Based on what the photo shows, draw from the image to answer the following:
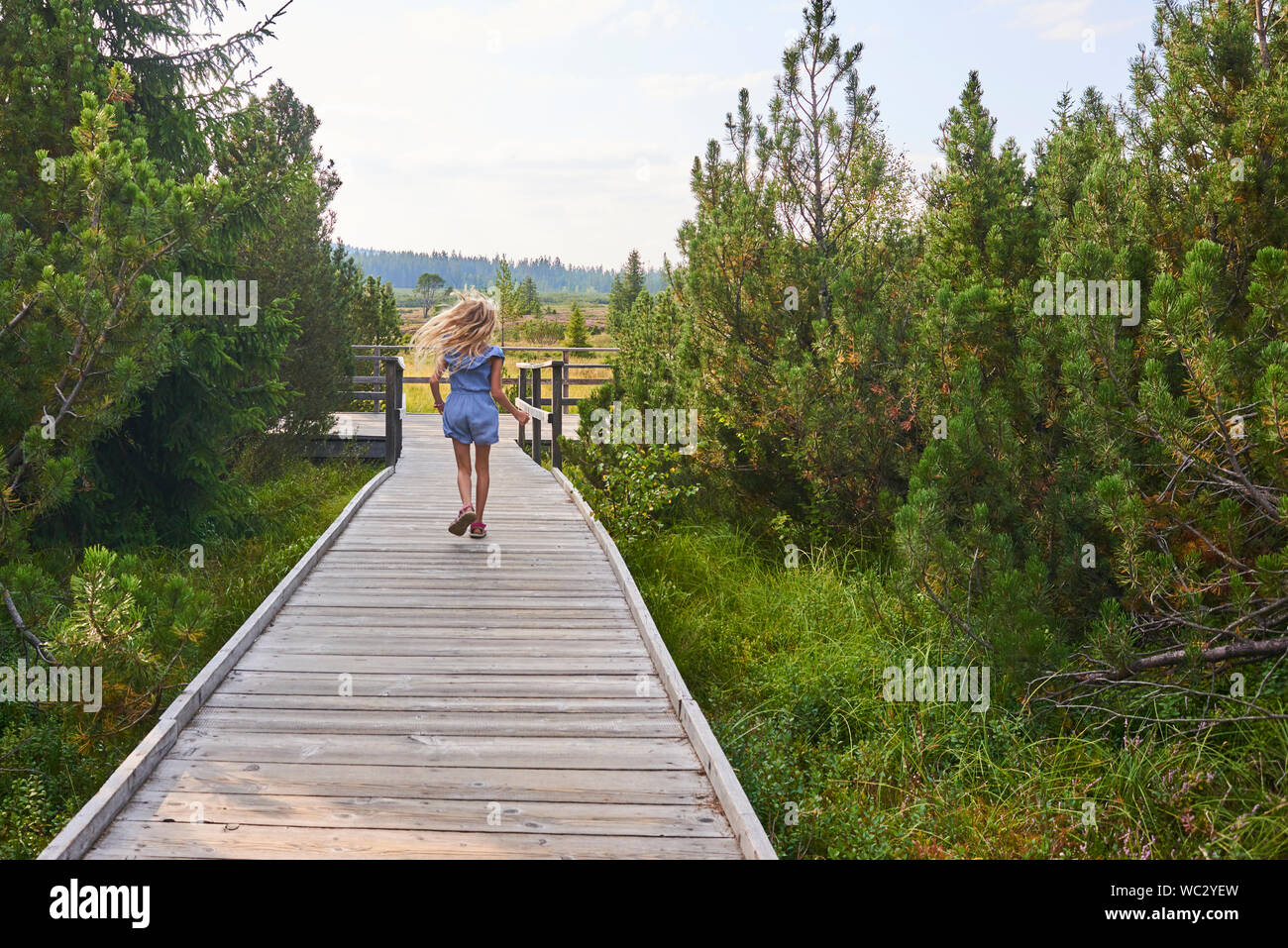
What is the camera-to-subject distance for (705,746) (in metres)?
3.89

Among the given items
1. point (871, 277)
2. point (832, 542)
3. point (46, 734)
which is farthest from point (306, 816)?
point (871, 277)

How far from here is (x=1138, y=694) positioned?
4.40 meters

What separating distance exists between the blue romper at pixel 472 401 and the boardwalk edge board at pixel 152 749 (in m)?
1.84

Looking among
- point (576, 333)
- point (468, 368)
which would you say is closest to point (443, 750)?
point (468, 368)

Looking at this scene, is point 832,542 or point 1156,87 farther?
point 832,542

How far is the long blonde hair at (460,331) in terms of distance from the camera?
7.43 meters

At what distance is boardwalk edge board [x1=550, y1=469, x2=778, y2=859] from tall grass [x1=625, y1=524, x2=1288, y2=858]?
0.43 m

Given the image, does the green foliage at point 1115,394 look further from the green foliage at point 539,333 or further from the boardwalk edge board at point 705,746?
the green foliage at point 539,333

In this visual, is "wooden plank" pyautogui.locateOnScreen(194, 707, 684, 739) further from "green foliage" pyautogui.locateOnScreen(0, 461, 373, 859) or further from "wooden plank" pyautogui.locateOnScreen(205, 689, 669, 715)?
"green foliage" pyautogui.locateOnScreen(0, 461, 373, 859)

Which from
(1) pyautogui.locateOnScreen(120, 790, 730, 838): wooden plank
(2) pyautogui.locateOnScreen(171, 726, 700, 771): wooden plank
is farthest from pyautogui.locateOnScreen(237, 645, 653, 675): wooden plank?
(1) pyautogui.locateOnScreen(120, 790, 730, 838): wooden plank

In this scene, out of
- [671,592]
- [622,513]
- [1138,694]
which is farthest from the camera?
[622,513]

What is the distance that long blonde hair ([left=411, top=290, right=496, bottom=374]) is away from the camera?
7426mm
